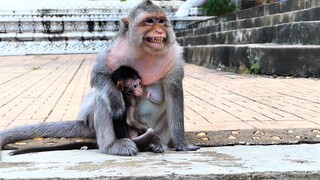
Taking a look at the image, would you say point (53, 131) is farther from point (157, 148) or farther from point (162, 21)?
point (162, 21)

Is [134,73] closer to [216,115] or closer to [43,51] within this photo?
[216,115]

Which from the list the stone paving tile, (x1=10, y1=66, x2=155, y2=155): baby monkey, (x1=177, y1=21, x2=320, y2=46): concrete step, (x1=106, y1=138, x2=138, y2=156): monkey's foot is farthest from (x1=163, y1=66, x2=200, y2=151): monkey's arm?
(x1=177, y1=21, x2=320, y2=46): concrete step

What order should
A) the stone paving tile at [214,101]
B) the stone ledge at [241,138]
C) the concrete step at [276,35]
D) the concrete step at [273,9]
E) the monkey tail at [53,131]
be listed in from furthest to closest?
the concrete step at [273,9] < the concrete step at [276,35] < the stone paving tile at [214,101] < the monkey tail at [53,131] < the stone ledge at [241,138]

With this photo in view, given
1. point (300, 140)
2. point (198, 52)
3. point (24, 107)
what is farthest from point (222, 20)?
point (300, 140)

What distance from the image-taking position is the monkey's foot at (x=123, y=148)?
2.96 meters

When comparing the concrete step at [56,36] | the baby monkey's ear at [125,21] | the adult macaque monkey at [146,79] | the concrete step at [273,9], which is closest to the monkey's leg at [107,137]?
the adult macaque monkey at [146,79]

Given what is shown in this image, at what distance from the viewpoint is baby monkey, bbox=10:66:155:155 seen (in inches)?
116

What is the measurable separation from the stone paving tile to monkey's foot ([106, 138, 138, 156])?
1.05 meters

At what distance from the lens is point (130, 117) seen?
307 centimetres

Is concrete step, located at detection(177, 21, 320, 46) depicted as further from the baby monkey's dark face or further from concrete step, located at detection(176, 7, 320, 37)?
the baby monkey's dark face

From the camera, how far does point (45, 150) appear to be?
3229mm

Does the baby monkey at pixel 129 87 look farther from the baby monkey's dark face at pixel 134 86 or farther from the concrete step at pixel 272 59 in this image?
the concrete step at pixel 272 59

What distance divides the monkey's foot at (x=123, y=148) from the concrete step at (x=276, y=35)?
545 cm

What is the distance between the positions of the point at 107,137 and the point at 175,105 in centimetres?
43
